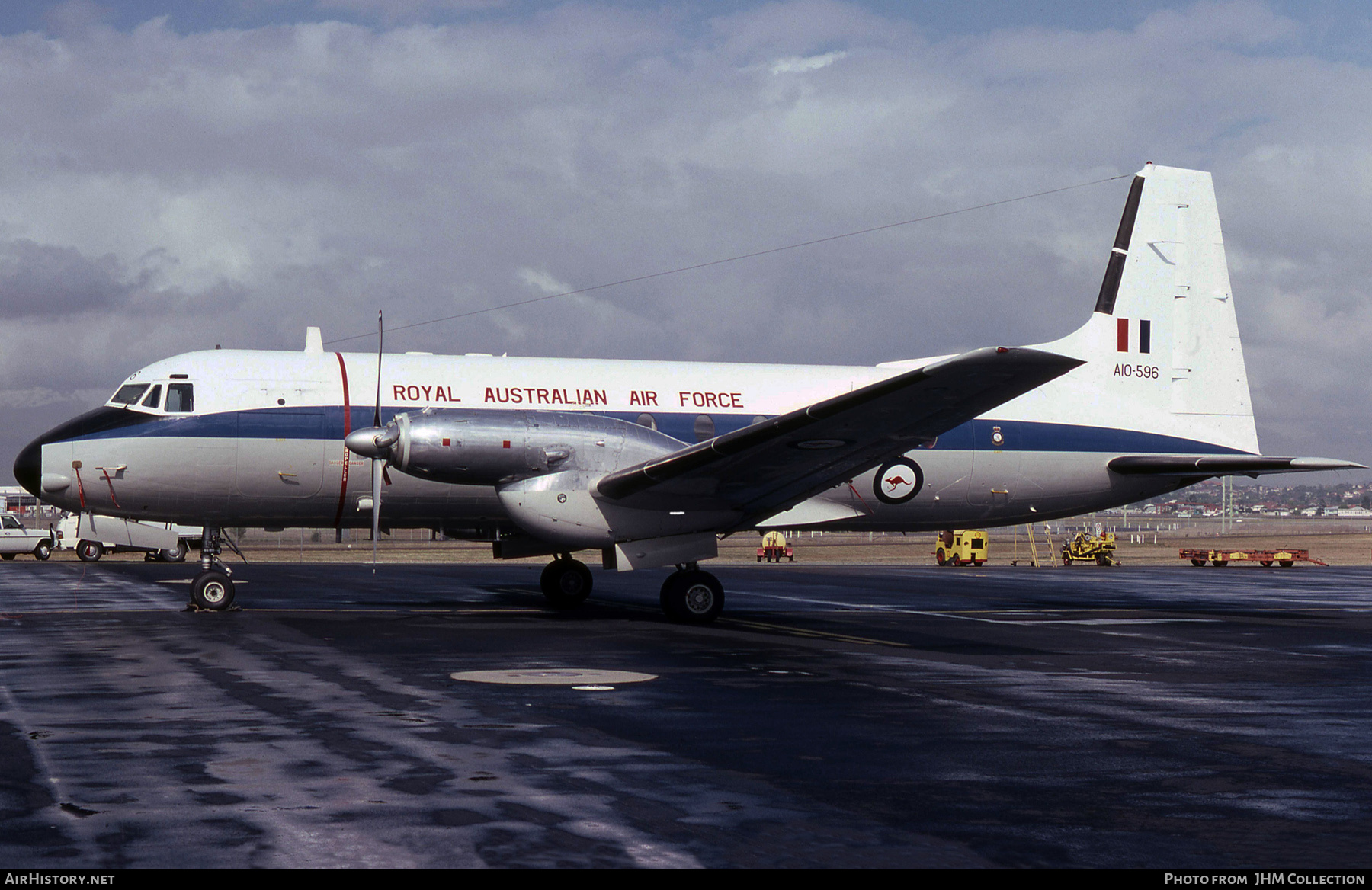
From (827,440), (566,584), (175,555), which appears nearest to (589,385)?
(566,584)

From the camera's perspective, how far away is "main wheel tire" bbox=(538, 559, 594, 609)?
973 inches

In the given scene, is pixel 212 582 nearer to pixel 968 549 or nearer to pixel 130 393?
pixel 130 393

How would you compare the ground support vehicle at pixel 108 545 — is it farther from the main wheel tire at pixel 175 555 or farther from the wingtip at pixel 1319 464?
the wingtip at pixel 1319 464

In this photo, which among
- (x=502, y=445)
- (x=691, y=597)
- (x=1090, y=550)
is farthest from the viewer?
(x=1090, y=550)

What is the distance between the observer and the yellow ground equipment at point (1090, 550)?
192 ft

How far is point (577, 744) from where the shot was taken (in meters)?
9.52

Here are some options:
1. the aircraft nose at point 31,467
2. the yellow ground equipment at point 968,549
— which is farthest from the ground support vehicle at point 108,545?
the yellow ground equipment at point 968,549

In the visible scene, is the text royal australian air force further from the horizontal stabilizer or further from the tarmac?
the horizontal stabilizer

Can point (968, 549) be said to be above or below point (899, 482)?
below

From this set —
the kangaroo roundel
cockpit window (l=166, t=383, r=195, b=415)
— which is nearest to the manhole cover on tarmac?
cockpit window (l=166, t=383, r=195, b=415)

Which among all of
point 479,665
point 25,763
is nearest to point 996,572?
point 479,665

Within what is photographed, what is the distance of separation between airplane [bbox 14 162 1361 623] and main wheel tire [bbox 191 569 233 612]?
4 cm

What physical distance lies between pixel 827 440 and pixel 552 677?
686cm

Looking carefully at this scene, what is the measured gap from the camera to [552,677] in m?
13.7
